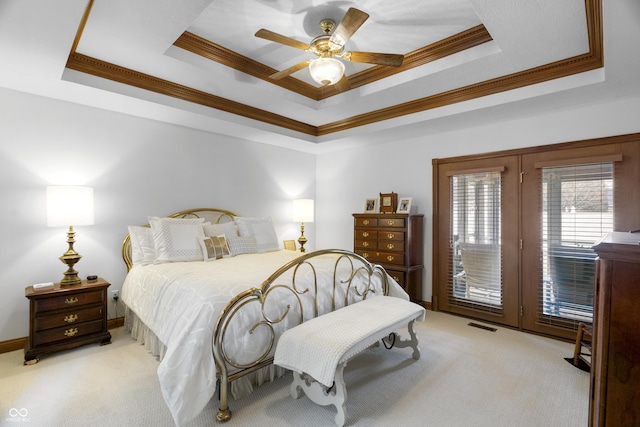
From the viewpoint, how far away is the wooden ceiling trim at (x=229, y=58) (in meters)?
2.67

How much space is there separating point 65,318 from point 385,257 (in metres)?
3.54

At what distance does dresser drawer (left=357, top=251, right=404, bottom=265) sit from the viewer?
413 centimetres

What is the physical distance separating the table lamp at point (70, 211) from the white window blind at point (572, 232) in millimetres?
4709

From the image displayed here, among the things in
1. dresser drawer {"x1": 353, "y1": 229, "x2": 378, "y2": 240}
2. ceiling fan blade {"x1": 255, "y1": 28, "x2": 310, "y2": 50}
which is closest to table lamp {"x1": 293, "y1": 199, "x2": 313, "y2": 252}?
dresser drawer {"x1": 353, "y1": 229, "x2": 378, "y2": 240}

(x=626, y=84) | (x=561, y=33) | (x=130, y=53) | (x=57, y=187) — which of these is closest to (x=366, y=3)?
(x=561, y=33)

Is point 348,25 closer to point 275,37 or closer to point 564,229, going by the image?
point 275,37

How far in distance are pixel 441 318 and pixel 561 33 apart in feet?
10.3

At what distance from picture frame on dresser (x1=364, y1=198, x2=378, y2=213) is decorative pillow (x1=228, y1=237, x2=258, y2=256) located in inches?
72.4

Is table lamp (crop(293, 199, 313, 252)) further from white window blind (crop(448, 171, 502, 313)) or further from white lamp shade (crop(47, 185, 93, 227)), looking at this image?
white lamp shade (crop(47, 185, 93, 227))

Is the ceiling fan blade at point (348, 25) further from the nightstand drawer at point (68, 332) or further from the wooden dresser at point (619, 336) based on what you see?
the nightstand drawer at point (68, 332)

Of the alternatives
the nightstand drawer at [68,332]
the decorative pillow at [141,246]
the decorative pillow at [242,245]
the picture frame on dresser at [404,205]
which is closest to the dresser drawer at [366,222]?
the picture frame on dresser at [404,205]

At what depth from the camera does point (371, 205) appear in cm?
480

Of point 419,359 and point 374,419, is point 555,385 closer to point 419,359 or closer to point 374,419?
point 419,359

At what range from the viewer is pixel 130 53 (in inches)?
102
